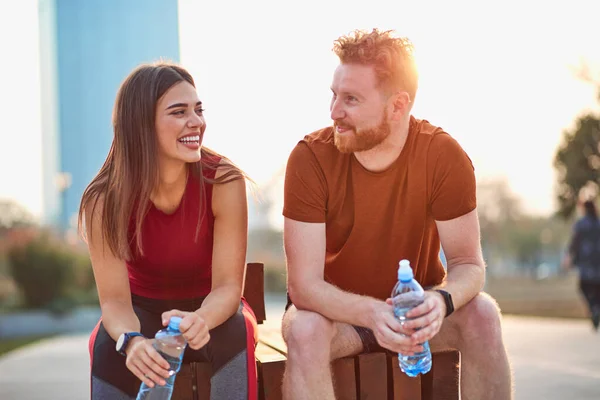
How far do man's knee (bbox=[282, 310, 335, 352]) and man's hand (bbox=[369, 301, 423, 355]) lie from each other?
0.59 feet

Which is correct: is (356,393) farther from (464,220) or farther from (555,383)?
(555,383)

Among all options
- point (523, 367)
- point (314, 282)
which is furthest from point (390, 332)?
point (523, 367)

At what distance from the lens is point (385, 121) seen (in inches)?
121

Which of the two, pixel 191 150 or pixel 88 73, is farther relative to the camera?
pixel 88 73

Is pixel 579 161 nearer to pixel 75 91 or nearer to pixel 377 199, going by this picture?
pixel 75 91

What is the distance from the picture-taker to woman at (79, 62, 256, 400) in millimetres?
2936

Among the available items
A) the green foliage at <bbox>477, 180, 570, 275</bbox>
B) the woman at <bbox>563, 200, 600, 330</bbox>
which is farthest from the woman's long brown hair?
the green foliage at <bbox>477, 180, 570, 275</bbox>

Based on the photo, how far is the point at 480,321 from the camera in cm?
288

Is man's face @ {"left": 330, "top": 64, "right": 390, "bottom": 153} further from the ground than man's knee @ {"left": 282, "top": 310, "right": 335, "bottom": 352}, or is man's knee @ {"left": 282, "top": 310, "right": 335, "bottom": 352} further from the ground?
man's face @ {"left": 330, "top": 64, "right": 390, "bottom": 153}

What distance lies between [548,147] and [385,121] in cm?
1461

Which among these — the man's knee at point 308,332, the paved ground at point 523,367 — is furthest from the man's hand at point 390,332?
the paved ground at point 523,367

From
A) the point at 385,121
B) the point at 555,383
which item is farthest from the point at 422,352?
the point at 555,383

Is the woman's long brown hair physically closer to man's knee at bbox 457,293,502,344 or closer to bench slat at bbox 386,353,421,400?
bench slat at bbox 386,353,421,400

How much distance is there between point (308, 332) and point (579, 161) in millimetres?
13599
